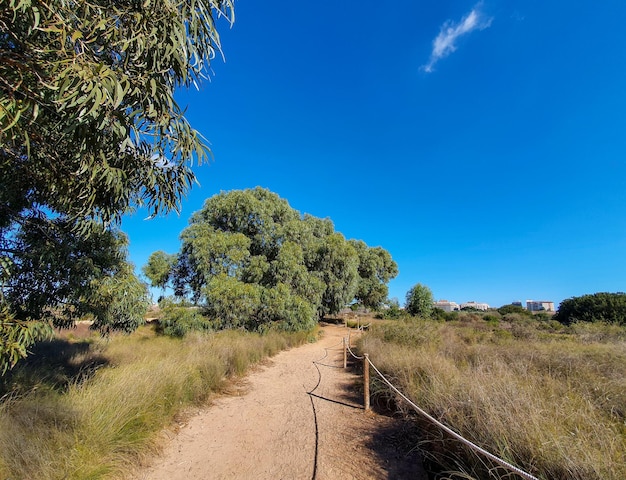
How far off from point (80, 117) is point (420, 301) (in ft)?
119

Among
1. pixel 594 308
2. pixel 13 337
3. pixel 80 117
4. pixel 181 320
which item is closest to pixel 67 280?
pixel 13 337

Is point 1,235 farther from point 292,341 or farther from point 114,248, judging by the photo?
point 292,341

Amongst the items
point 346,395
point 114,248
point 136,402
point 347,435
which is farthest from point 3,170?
point 346,395

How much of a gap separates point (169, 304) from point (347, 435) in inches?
493

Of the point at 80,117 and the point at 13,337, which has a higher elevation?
the point at 80,117

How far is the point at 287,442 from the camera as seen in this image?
4.80 meters

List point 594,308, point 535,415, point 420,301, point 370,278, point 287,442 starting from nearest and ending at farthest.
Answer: point 535,415 < point 287,442 < point 594,308 < point 370,278 < point 420,301

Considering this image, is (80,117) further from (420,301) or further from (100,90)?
(420,301)

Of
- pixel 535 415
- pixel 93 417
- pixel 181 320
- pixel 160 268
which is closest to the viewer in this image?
pixel 535 415

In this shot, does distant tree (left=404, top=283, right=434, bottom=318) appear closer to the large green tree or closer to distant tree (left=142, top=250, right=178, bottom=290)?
distant tree (left=142, top=250, right=178, bottom=290)

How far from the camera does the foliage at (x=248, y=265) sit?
14.5 metres

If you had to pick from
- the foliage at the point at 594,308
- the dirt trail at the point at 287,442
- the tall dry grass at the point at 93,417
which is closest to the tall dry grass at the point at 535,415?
the dirt trail at the point at 287,442

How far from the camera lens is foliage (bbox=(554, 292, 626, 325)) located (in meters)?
21.4

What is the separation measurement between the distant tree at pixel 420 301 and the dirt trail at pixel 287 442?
28921 millimetres
